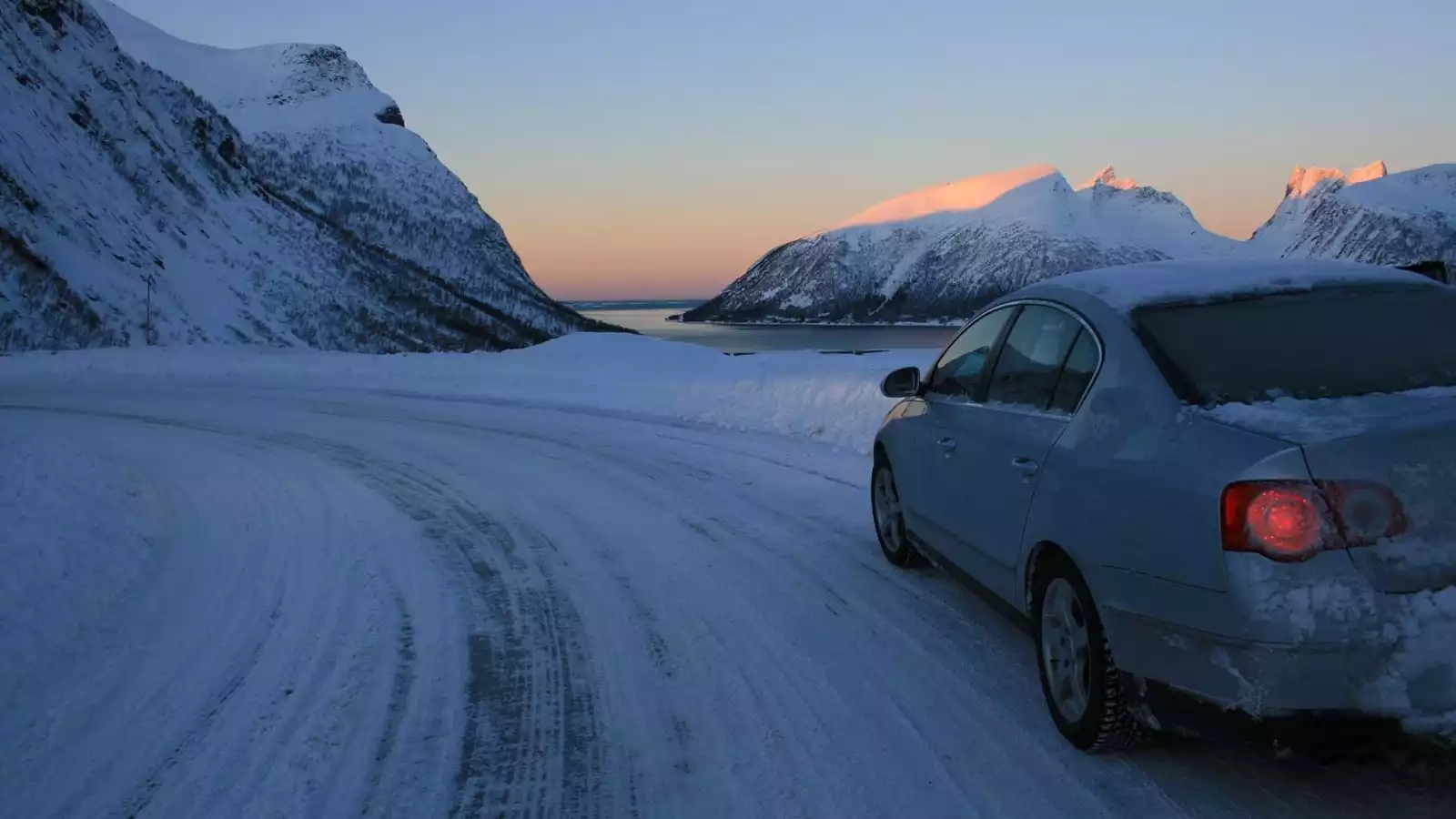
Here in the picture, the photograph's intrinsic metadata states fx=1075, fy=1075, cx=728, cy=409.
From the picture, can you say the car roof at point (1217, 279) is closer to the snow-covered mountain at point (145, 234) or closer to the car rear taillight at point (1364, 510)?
the car rear taillight at point (1364, 510)

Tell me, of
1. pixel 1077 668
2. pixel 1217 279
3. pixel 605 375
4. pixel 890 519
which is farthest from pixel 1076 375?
pixel 605 375

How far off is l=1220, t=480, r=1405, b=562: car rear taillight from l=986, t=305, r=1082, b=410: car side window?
1.40 metres

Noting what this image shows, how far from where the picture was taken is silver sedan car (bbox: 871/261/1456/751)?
9.80 feet

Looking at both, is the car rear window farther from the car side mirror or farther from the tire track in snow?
the tire track in snow

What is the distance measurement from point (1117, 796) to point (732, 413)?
11.8 meters

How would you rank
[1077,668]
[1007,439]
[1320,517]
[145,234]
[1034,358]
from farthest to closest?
[145,234] < [1034,358] < [1007,439] < [1077,668] < [1320,517]

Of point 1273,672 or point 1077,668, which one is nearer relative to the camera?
point 1273,672

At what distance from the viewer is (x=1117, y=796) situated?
11.6 feet

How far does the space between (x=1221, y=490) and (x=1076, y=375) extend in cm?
119

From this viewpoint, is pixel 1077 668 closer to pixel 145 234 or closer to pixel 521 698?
pixel 521 698

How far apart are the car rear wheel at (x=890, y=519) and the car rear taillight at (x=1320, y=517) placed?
3200mm

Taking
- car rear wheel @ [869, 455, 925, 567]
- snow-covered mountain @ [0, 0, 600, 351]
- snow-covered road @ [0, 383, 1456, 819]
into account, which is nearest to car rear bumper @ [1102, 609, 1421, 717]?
snow-covered road @ [0, 383, 1456, 819]

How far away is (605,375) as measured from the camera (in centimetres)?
2105

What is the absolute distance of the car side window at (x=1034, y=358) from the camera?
447 centimetres
